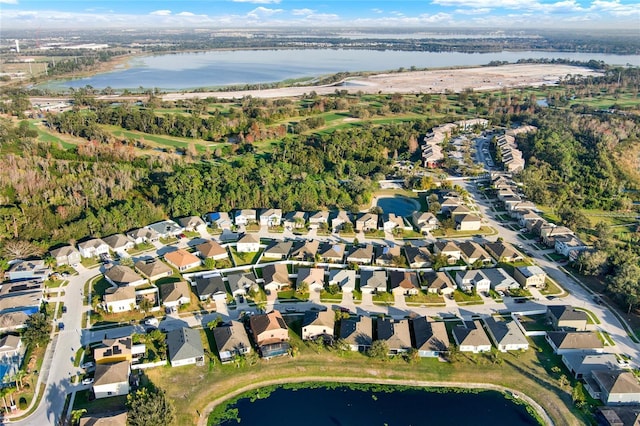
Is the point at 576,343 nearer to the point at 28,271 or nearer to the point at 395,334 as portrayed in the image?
the point at 395,334

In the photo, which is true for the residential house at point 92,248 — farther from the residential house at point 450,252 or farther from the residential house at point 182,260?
the residential house at point 450,252

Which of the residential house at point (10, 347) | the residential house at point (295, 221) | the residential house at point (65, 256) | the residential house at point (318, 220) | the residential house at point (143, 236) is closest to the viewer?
the residential house at point (10, 347)

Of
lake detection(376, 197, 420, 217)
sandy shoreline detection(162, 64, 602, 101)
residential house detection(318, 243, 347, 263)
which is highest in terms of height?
sandy shoreline detection(162, 64, 602, 101)

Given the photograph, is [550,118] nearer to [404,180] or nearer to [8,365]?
[404,180]

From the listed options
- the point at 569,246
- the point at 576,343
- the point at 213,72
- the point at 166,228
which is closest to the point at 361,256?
the point at 576,343

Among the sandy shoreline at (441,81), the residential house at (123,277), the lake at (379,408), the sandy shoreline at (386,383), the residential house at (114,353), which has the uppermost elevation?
the sandy shoreline at (441,81)

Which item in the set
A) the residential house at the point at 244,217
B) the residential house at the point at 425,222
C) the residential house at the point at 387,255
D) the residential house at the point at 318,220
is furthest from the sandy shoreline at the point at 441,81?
the residential house at the point at 387,255

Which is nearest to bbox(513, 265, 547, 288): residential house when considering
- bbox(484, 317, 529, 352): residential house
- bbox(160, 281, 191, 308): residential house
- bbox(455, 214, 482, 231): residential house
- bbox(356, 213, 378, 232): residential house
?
bbox(484, 317, 529, 352): residential house

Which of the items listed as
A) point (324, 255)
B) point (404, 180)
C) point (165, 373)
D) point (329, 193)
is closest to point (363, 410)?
point (165, 373)

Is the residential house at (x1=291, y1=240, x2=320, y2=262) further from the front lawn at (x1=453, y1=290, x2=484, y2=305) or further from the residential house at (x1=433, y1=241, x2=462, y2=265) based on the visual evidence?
the front lawn at (x1=453, y1=290, x2=484, y2=305)
